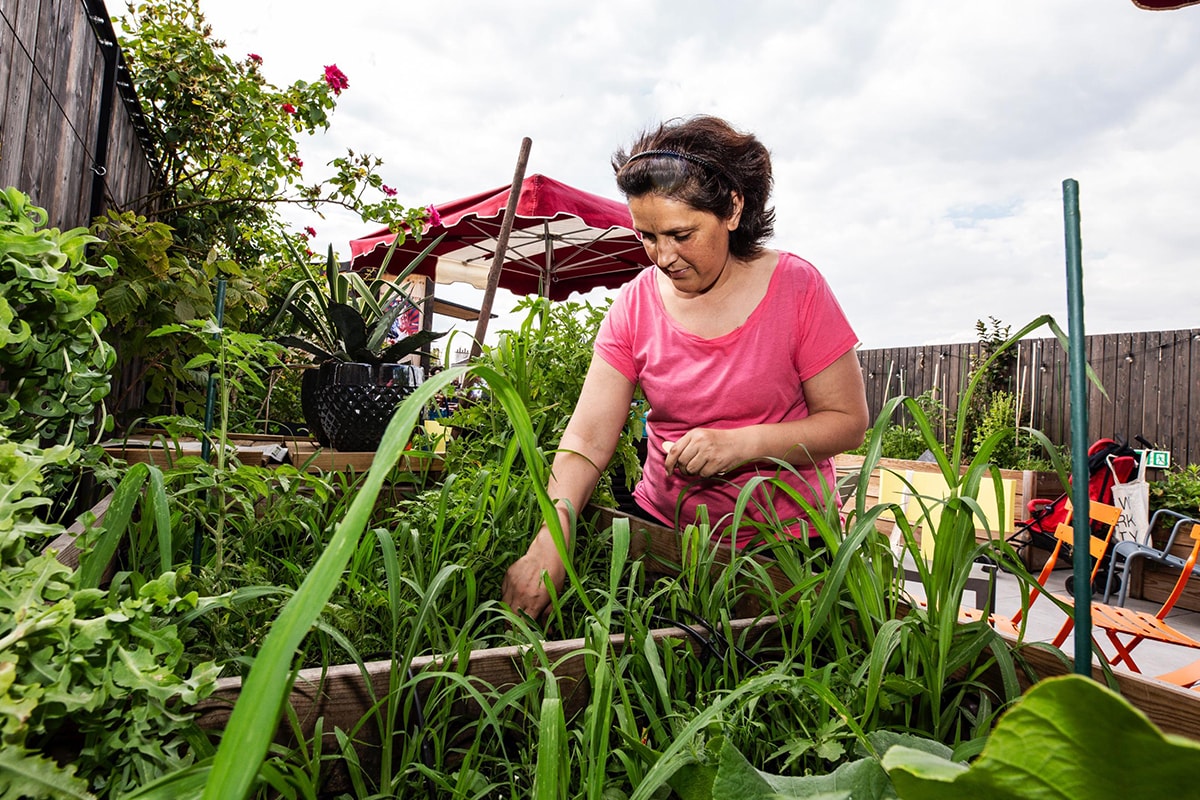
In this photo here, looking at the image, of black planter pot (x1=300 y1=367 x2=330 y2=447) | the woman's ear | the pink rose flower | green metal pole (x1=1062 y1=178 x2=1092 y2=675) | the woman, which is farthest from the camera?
the pink rose flower

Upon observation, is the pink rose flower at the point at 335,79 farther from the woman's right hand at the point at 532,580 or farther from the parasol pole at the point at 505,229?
the woman's right hand at the point at 532,580

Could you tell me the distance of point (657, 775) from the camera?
585mm

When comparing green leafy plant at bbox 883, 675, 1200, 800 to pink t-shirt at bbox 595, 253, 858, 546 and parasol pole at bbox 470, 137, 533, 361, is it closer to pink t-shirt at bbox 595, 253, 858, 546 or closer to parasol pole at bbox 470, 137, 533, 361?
pink t-shirt at bbox 595, 253, 858, 546

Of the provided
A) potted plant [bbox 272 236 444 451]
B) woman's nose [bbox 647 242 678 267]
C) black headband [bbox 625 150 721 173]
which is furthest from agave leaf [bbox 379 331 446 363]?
black headband [bbox 625 150 721 173]

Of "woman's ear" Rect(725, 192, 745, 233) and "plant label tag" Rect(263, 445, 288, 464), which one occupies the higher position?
"woman's ear" Rect(725, 192, 745, 233)

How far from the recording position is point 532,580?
46.3 inches

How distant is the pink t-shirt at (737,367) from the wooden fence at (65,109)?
140cm

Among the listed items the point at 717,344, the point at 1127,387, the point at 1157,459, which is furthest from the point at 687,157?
the point at 1127,387

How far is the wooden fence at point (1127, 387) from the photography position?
7734 mm

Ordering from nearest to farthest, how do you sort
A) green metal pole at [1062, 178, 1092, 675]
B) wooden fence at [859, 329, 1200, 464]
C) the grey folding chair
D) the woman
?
green metal pole at [1062, 178, 1092, 675] < the woman < the grey folding chair < wooden fence at [859, 329, 1200, 464]

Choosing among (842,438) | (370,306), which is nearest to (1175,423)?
(842,438)

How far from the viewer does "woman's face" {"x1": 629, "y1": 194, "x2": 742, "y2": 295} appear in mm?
1695

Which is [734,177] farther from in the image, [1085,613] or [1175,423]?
[1175,423]

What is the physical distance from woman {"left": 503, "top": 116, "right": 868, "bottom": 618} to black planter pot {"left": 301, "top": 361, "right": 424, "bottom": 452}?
65 centimetres
